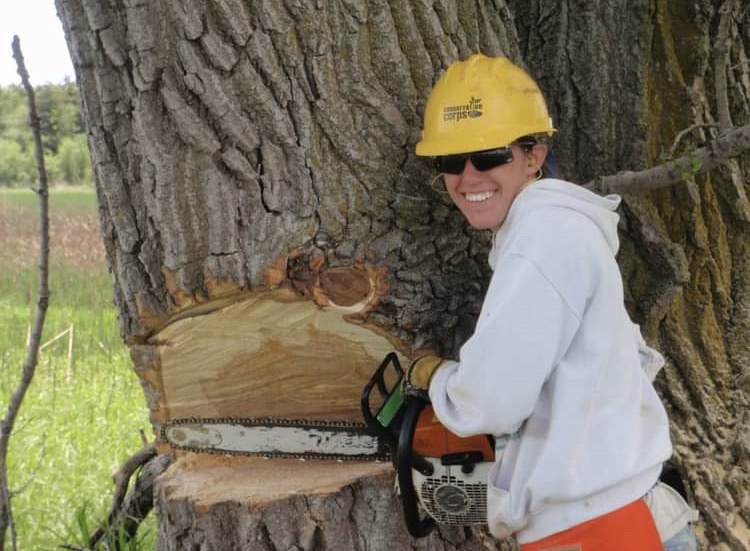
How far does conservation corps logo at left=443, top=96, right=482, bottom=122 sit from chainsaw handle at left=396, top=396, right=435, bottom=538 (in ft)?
2.13

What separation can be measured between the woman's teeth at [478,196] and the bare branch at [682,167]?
562 mm

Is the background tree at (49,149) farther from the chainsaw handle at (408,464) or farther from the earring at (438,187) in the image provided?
the chainsaw handle at (408,464)

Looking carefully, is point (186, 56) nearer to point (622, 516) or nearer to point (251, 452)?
point (251, 452)

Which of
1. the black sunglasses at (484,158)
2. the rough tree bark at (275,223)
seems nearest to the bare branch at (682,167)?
the rough tree bark at (275,223)

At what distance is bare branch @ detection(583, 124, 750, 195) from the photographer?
2172 mm

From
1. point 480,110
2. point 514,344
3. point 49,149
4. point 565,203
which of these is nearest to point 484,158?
point 480,110

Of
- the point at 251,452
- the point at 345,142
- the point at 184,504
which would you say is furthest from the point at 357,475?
the point at 345,142

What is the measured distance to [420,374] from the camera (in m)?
1.96

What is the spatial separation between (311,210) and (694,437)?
1.54m

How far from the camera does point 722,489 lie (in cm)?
273

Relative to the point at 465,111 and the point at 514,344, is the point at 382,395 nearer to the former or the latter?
the point at 514,344

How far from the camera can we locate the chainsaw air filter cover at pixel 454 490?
1.94 m

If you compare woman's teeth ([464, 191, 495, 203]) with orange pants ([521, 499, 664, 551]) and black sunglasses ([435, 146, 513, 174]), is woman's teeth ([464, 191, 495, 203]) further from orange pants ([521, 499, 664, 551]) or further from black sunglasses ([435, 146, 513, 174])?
orange pants ([521, 499, 664, 551])

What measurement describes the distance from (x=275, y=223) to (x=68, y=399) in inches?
134
